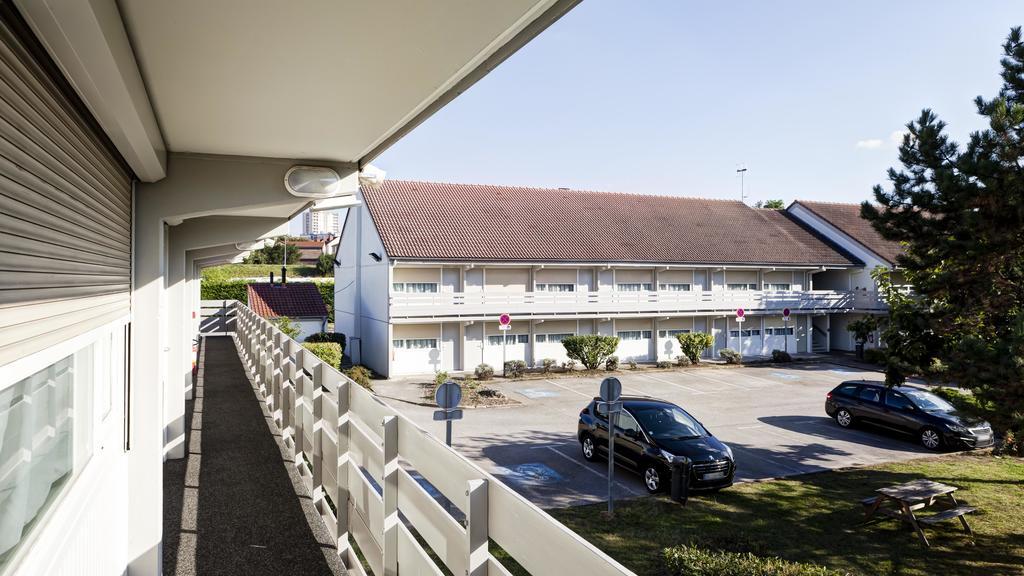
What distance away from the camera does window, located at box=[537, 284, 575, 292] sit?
2892 centimetres

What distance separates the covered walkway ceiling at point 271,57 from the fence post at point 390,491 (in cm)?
197

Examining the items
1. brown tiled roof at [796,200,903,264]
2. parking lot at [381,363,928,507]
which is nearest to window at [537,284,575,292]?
parking lot at [381,363,928,507]

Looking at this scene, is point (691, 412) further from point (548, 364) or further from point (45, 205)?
point (45, 205)

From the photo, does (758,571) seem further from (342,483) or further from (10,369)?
(10,369)

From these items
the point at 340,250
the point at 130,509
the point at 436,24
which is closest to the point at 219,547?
the point at 130,509

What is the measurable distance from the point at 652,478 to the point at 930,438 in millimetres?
8293

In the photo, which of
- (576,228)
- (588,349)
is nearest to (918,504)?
(588,349)

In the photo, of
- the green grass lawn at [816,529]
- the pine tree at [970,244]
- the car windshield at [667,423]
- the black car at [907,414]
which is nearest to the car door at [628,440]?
the car windshield at [667,423]

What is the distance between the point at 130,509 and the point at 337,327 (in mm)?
30067

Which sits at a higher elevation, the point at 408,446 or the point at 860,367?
the point at 408,446

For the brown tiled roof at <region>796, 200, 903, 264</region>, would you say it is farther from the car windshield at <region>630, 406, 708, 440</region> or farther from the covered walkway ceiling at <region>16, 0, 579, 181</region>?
the covered walkway ceiling at <region>16, 0, 579, 181</region>

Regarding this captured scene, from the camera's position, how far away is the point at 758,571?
20.2ft

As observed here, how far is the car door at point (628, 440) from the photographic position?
11992 mm

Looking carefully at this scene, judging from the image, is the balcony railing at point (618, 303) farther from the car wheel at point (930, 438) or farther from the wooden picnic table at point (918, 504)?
the wooden picnic table at point (918, 504)
